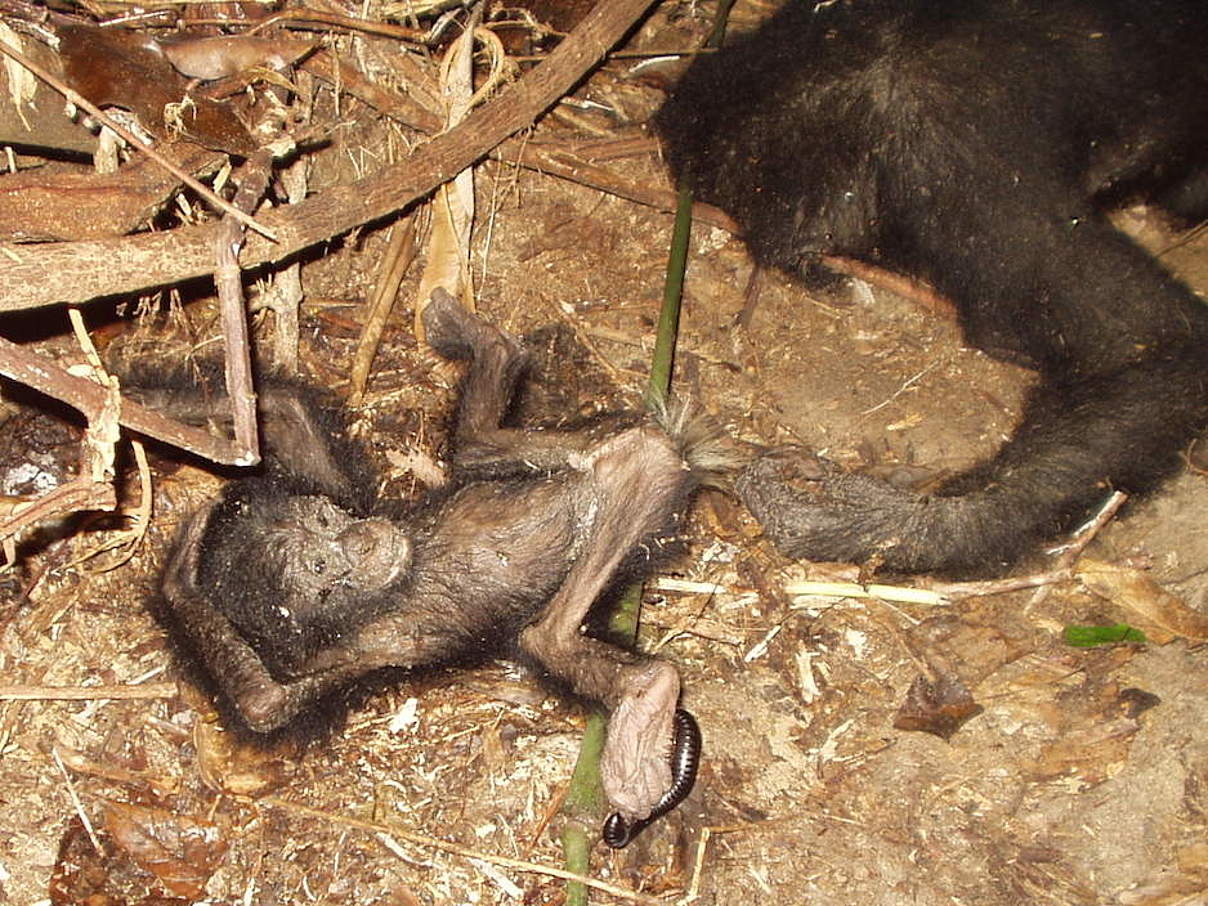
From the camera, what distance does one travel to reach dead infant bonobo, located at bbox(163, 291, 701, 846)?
3135mm

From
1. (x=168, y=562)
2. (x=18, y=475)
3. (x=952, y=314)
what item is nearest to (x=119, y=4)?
(x=18, y=475)

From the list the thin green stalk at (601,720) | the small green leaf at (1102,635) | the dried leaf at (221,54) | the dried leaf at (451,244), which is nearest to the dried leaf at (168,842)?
the thin green stalk at (601,720)

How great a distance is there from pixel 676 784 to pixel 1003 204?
242cm

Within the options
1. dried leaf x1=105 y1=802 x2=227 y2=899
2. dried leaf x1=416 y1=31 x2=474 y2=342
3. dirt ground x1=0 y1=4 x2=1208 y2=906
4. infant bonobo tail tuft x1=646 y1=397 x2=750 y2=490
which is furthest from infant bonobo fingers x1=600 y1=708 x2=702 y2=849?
dried leaf x1=416 y1=31 x2=474 y2=342

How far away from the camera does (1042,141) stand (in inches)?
146

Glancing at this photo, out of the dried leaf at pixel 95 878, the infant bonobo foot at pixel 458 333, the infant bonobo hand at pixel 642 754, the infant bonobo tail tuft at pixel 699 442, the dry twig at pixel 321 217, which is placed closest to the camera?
the dry twig at pixel 321 217

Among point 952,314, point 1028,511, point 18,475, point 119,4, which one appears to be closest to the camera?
point 119,4

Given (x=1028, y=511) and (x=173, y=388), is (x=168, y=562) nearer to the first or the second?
(x=173, y=388)

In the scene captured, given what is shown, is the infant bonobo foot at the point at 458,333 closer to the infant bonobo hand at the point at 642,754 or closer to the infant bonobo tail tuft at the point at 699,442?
the infant bonobo tail tuft at the point at 699,442

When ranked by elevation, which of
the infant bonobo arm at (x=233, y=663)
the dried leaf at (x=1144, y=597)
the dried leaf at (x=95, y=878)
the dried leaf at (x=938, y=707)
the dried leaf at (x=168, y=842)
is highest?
the dried leaf at (x=1144, y=597)

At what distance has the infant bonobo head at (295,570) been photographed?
10.4 feet

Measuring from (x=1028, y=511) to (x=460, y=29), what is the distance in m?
2.65

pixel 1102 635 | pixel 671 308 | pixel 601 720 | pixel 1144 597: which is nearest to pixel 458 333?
pixel 671 308

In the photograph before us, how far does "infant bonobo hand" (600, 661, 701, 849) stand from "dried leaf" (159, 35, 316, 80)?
2.13 m
